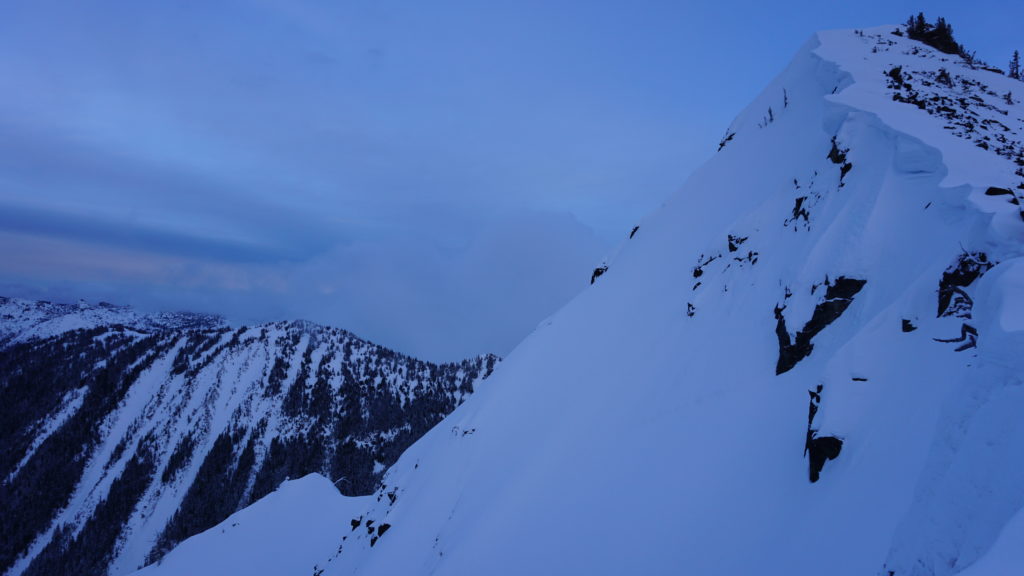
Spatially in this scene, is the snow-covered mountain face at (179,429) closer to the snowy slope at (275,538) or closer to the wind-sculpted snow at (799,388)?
the snowy slope at (275,538)

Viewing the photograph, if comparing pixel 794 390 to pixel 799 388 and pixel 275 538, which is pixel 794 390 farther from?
pixel 275 538

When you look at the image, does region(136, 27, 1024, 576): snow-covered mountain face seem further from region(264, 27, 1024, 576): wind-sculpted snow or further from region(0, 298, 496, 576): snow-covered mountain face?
region(0, 298, 496, 576): snow-covered mountain face

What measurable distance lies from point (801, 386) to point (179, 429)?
7482 inches

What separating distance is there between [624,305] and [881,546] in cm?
1446

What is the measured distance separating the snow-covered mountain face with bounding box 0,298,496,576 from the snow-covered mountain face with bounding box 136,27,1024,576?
390 feet

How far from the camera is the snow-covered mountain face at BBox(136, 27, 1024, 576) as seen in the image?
14.8 feet

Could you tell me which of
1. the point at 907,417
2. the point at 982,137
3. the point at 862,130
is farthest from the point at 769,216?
the point at 907,417

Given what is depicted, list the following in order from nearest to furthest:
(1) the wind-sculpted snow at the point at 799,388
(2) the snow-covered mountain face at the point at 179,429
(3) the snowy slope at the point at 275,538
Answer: (1) the wind-sculpted snow at the point at 799,388 → (3) the snowy slope at the point at 275,538 → (2) the snow-covered mountain face at the point at 179,429

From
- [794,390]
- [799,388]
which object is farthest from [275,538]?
[799,388]

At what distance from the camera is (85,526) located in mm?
113375

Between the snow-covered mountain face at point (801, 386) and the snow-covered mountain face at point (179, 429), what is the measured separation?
118810 millimetres

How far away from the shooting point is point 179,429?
14375 centimetres

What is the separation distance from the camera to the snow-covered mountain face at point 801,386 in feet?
14.8

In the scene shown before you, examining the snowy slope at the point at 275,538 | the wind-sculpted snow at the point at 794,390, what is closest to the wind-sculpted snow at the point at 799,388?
the wind-sculpted snow at the point at 794,390
